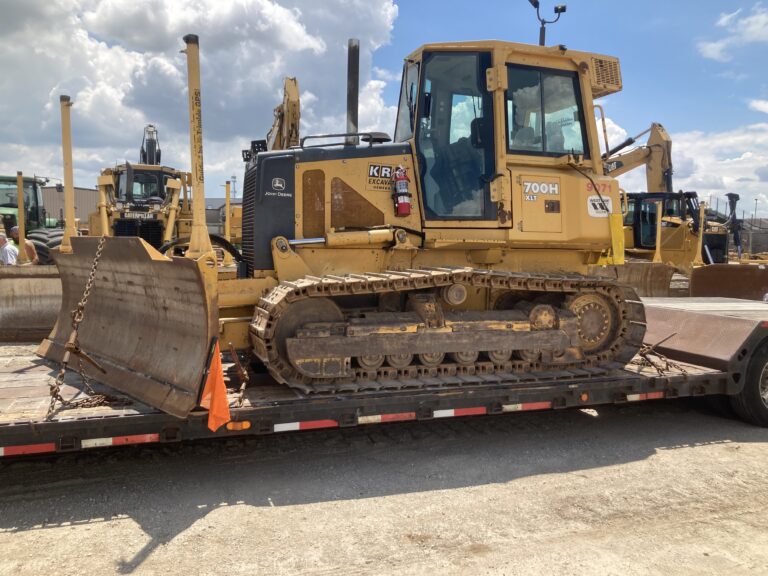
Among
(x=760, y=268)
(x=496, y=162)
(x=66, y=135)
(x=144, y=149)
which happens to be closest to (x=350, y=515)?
(x=496, y=162)

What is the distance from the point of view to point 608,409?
6934mm

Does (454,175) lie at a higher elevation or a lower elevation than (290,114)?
lower

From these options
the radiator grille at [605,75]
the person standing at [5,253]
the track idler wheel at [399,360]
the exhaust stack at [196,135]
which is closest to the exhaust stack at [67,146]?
the exhaust stack at [196,135]

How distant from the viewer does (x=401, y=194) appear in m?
5.82

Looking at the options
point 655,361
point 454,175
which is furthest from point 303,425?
point 655,361

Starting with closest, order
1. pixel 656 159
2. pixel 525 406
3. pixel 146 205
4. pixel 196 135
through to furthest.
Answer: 1. pixel 196 135
2. pixel 525 406
3. pixel 146 205
4. pixel 656 159

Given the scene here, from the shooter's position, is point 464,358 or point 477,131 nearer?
point 464,358

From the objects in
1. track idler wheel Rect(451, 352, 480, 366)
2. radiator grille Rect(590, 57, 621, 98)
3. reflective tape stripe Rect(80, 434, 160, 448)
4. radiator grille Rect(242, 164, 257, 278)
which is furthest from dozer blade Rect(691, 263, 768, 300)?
reflective tape stripe Rect(80, 434, 160, 448)

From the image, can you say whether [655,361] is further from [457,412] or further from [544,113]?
[544,113]

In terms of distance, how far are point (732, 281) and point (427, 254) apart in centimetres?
795

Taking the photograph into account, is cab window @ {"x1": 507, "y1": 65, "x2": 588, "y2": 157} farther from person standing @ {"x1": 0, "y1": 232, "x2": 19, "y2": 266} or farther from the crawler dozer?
person standing @ {"x1": 0, "y1": 232, "x2": 19, "y2": 266}

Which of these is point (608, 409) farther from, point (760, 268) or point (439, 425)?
point (760, 268)

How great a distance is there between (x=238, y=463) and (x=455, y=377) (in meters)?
2.02

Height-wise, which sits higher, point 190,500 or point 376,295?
point 376,295
